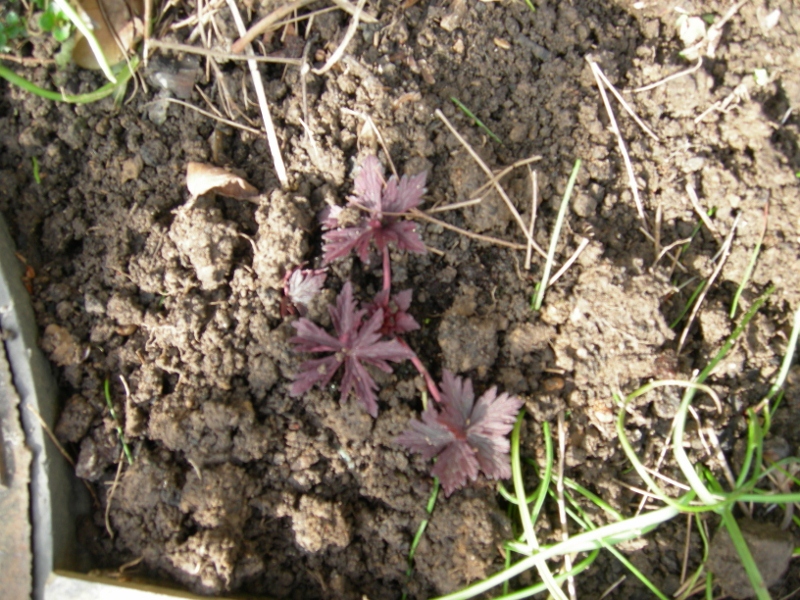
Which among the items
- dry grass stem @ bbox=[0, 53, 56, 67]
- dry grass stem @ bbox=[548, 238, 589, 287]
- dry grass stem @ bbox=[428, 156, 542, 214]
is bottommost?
dry grass stem @ bbox=[548, 238, 589, 287]

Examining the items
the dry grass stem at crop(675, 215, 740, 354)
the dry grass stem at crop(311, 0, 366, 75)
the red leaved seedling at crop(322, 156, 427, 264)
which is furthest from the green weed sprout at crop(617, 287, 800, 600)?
the dry grass stem at crop(311, 0, 366, 75)

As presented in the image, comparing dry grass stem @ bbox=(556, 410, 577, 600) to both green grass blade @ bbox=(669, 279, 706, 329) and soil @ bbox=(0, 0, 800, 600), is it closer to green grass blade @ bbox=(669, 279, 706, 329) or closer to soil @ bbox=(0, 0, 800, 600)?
soil @ bbox=(0, 0, 800, 600)

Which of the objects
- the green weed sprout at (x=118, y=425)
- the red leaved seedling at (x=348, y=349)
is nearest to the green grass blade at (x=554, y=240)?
the red leaved seedling at (x=348, y=349)

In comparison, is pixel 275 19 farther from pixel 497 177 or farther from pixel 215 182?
pixel 497 177

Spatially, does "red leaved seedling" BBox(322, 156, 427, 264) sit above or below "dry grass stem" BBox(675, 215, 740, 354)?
above

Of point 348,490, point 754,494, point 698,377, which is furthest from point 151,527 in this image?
point 754,494

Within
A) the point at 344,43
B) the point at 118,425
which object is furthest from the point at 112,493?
the point at 344,43
